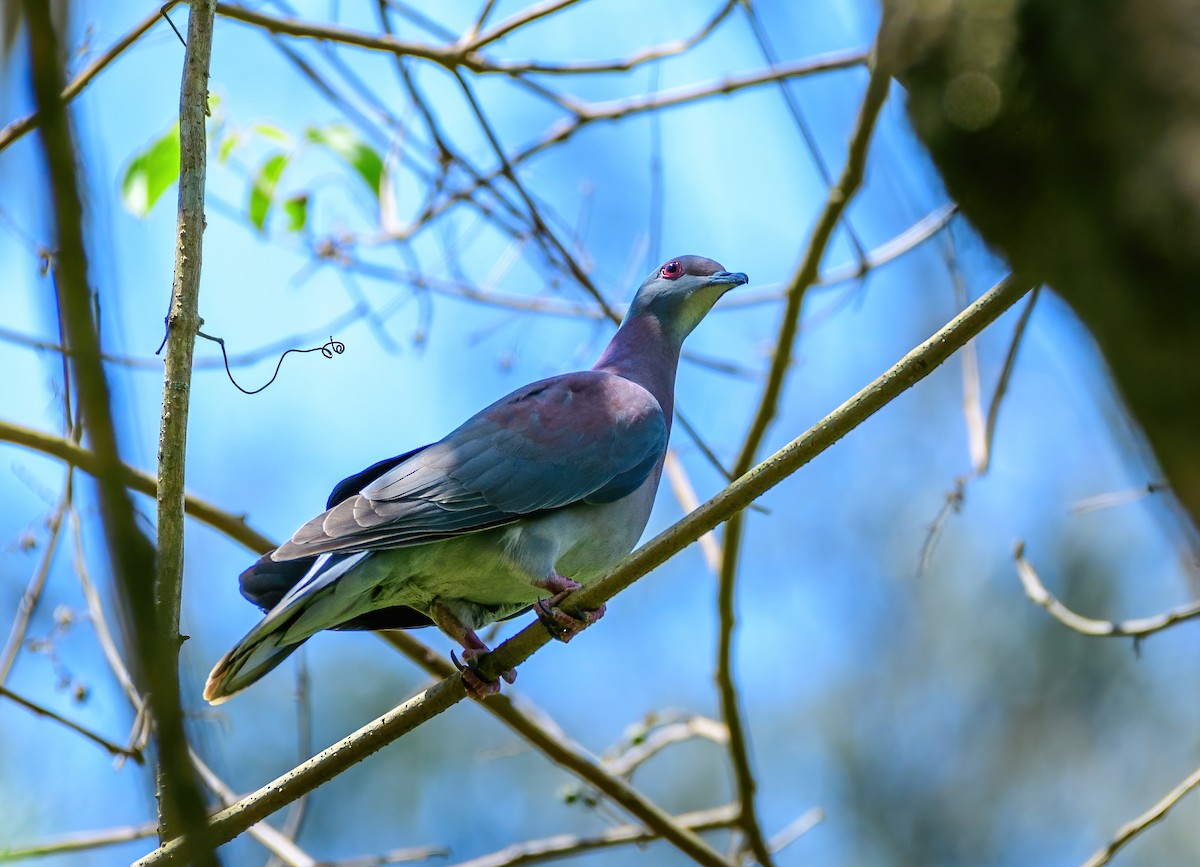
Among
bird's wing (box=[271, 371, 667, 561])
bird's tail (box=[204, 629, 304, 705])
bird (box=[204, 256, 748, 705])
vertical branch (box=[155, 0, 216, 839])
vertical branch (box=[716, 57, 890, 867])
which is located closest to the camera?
vertical branch (box=[155, 0, 216, 839])

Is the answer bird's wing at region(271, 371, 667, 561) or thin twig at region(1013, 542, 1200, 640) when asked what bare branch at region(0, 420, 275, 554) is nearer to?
bird's wing at region(271, 371, 667, 561)

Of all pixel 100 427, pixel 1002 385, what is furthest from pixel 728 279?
pixel 100 427

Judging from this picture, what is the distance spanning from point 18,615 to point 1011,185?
3.88 m

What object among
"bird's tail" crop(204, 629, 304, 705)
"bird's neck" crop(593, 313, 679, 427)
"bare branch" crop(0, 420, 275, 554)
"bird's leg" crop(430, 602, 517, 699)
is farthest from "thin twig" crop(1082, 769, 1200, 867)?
"bare branch" crop(0, 420, 275, 554)

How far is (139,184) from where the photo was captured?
14.6 feet

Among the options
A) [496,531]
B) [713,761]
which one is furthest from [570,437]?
[713,761]

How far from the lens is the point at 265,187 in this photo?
4.61 metres

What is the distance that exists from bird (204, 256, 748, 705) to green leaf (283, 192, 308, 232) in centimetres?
114

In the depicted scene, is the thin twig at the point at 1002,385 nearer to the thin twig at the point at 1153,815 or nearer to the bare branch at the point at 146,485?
the thin twig at the point at 1153,815

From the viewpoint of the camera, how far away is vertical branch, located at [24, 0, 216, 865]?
3.44ft

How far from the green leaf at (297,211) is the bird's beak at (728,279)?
170cm

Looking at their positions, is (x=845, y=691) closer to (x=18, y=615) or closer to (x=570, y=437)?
(x=570, y=437)

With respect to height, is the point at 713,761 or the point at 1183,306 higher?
the point at 713,761

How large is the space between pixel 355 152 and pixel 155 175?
748 mm
